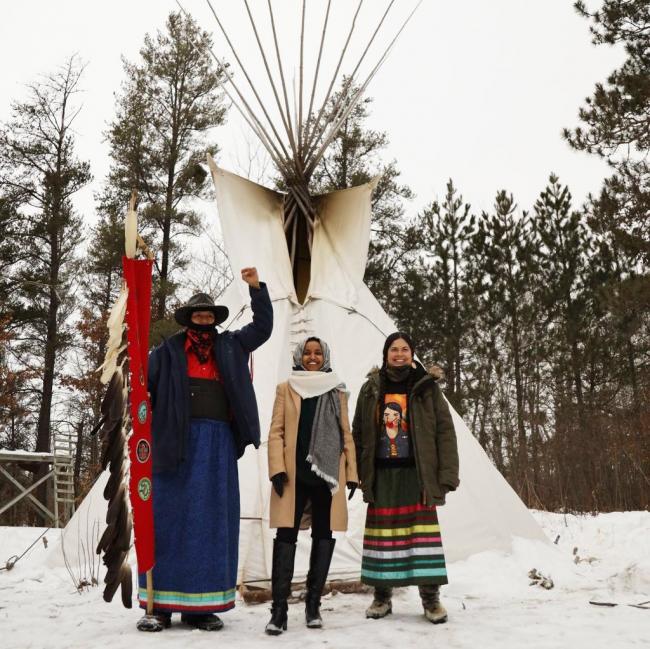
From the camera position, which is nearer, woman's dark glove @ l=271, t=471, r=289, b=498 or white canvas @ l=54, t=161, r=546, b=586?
→ woman's dark glove @ l=271, t=471, r=289, b=498

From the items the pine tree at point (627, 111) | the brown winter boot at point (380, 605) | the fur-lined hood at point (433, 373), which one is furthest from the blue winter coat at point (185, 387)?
the pine tree at point (627, 111)

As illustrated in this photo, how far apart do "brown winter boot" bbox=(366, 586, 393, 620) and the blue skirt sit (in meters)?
0.59

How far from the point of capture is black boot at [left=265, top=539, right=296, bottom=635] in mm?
2594

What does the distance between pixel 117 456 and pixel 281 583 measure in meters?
0.81

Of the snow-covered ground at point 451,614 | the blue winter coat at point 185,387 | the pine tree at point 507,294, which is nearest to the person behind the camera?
the snow-covered ground at point 451,614

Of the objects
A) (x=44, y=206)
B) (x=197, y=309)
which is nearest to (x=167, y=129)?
(x=44, y=206)

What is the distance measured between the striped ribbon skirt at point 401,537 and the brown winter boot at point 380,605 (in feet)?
0.25

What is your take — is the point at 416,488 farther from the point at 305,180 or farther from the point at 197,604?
the point at 305,180

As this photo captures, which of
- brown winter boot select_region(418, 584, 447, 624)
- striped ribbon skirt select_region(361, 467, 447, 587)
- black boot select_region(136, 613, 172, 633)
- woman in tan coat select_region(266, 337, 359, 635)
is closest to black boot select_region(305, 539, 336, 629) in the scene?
woman in tan coat select_region(266, 337, 359, 635)

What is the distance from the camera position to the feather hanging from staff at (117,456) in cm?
Answer: 258

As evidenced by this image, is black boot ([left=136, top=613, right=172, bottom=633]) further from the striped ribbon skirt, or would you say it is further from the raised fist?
the raised fist

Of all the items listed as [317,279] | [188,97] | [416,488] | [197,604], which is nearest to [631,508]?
[317,279]

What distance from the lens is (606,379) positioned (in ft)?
45.2

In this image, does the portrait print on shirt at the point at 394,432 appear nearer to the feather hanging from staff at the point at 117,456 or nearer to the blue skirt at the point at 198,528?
the blue skirt at the point at 198,528
